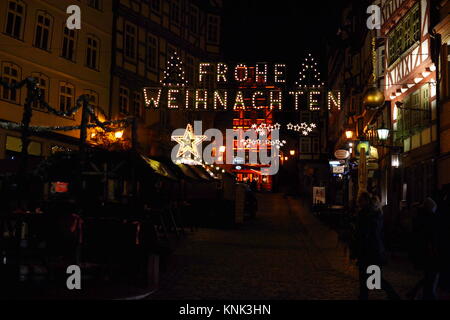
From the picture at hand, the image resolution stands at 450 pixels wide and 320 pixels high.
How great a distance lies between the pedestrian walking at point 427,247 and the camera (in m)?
8.51

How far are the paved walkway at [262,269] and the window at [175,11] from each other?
1818cm

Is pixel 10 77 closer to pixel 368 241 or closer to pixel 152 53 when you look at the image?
pixel 152 53

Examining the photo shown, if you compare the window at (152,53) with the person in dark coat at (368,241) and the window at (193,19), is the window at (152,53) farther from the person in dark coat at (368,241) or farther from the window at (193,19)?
the person in dark coat at (368,241)

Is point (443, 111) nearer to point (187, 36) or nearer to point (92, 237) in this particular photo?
point (92, 237)

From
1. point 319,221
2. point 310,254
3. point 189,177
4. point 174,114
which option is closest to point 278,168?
point 174,114

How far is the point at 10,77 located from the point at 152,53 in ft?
40.0

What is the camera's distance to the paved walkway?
31.7ft

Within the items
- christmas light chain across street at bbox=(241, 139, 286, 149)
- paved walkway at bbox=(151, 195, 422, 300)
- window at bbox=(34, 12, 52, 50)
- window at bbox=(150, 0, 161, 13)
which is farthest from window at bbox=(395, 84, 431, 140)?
christmas light chain across street at bbox=(241, 139, 286, 149)

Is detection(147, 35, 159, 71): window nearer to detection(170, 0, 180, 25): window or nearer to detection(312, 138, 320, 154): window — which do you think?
detection(170, 0, 180, 25): window

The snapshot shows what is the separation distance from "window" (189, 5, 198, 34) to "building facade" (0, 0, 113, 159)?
9217mm

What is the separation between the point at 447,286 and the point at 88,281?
6646mm

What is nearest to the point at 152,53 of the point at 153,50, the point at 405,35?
the point at 153,50

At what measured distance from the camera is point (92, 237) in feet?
34.9

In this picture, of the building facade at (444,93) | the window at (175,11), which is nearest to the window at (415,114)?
the building facade at (444,93)
